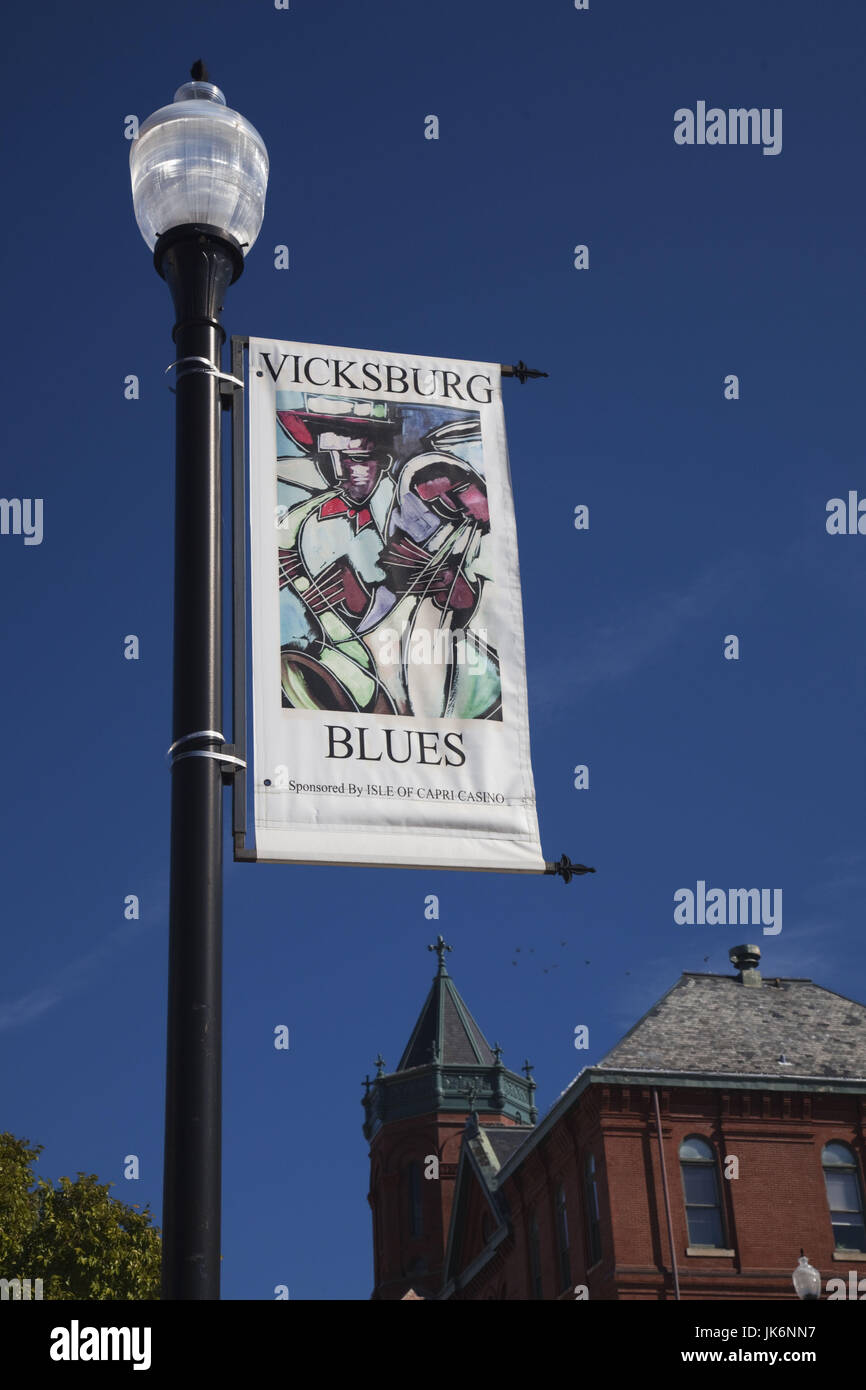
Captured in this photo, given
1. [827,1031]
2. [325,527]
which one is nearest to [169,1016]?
[325,527]

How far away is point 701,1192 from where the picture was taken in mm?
36656

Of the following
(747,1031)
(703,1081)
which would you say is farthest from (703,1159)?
(747,1031)

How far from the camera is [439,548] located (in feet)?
20.3

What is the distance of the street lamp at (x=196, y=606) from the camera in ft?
13.8

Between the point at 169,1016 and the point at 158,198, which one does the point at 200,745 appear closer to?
the point at 169,1016

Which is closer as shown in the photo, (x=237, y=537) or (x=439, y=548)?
(x=237, y=537)

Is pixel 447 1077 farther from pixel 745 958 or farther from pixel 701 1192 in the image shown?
pixel 701 1192

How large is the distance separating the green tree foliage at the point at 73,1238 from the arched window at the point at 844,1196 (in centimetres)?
1544

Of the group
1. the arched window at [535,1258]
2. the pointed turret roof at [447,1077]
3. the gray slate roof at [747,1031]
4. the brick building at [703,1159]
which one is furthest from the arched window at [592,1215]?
the pointed turret roof at [447,1077]

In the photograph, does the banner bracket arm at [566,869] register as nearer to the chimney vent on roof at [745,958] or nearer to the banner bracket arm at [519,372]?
the banner bracket arm at [519,372]

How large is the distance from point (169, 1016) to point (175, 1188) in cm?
46

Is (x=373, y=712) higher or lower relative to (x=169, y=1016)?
higher

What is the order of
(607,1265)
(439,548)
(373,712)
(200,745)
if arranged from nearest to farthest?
1. (200,745)
2. (373,712)
3. (439,548)
4. (607,1265)
